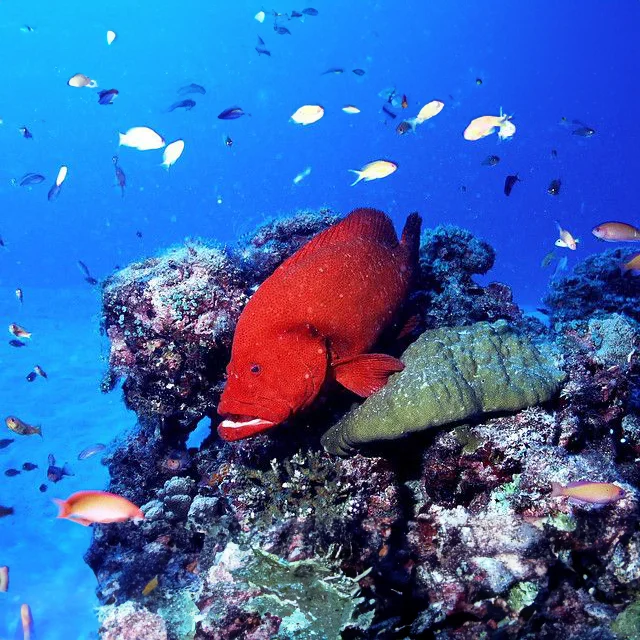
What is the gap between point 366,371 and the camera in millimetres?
3973

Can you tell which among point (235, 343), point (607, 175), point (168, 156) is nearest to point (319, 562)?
point (235, 343)

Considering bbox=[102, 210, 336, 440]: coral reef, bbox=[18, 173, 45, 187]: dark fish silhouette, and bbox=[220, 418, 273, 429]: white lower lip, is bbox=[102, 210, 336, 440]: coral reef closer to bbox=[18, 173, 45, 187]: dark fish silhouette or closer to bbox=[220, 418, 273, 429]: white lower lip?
bbox=[220, 418, 273, 429]: white lower lip

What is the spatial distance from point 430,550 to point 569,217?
371ft

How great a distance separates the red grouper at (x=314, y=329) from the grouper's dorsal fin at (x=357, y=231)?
0.01 meters

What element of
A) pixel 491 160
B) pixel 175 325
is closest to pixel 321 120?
pixel 491 160

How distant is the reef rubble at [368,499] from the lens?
2959 millimetres

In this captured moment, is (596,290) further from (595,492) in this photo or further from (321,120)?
(321,120)

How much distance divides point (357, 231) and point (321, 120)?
4309 inches

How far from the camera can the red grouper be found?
11.8ft

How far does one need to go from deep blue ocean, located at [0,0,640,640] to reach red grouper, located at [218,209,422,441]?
241ft

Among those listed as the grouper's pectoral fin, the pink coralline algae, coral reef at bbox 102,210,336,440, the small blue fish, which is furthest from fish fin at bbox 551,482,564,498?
the small blue fish

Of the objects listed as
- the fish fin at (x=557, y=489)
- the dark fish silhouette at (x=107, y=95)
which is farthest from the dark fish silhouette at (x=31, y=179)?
the fish fin at (x=557, y=489)

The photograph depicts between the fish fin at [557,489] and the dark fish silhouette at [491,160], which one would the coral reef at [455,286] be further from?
the dark fish silhouette at [491,160]

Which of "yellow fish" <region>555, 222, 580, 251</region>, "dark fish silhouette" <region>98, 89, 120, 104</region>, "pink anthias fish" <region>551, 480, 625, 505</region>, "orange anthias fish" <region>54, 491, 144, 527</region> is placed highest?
"dark fish silhouette" <region>98, 89, 120, 104</region>
